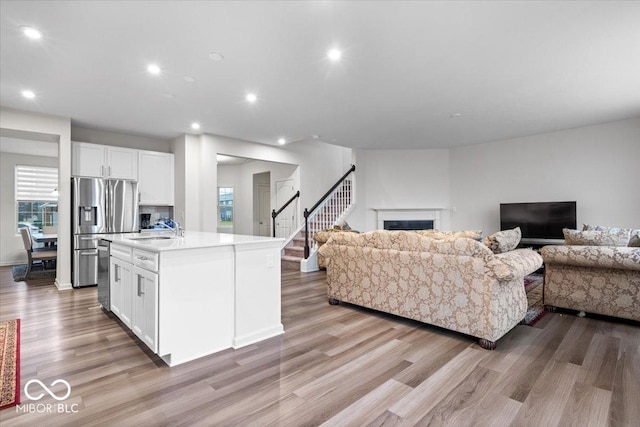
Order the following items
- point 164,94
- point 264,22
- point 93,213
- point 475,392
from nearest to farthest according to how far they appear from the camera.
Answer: point 475,392, point 264,22, point 164,94, point 93,213

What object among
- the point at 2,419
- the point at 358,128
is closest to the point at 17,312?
the point at 2,419

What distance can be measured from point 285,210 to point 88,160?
14.3 ft

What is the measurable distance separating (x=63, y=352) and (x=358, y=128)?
5198 millimetres

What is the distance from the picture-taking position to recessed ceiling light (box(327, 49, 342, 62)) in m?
3.12

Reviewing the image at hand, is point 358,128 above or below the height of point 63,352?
above

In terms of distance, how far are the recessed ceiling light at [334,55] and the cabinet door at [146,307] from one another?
2528 millimetres

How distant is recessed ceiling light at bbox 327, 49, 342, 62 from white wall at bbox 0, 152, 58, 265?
8.58m

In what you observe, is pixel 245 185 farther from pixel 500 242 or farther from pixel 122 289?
pixel 500 242

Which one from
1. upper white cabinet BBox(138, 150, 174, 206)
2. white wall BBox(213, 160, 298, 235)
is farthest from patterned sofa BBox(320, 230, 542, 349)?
white wall BBox(213, 160, 298, 235)

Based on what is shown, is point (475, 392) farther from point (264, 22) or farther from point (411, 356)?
point (264, 22)

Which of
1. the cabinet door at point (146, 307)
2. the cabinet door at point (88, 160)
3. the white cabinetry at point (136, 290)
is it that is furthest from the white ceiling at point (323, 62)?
the cabinet door at point (146, 307)

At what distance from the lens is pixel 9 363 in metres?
2.54

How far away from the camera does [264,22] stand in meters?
2.65

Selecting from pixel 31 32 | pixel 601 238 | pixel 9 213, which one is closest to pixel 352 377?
pixel 601 238
